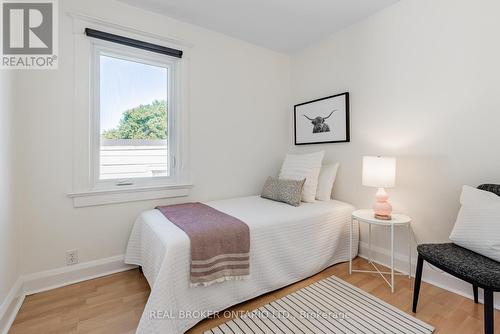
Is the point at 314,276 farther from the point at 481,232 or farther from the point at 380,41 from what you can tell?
the point at 380,41

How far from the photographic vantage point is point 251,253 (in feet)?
5.76

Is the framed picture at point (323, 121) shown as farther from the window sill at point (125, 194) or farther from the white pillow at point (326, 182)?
the window sill at point (125, 194)

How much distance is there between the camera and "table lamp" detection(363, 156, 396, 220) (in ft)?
6.59

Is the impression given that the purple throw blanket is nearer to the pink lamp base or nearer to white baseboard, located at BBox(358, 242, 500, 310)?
the pink lamp base

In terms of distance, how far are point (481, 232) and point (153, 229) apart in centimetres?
215

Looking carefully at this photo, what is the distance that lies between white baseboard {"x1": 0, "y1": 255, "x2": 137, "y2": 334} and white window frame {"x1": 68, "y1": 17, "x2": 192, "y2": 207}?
1.79 feet

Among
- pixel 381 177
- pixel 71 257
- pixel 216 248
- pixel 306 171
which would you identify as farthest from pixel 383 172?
pixel 71 257

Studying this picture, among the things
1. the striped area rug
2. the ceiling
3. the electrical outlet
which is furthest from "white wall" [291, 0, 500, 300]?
the electrical outlet

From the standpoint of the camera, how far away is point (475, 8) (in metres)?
1.78

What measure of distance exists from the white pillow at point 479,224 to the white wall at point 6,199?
2922 mm

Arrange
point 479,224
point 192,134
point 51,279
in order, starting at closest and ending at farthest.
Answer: point 479,224 → point 51,279 → point 192,134

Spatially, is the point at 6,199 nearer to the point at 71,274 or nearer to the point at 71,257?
the point at 71,257

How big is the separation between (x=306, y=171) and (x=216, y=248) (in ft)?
4.71

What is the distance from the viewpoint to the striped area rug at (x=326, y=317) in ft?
4.88
